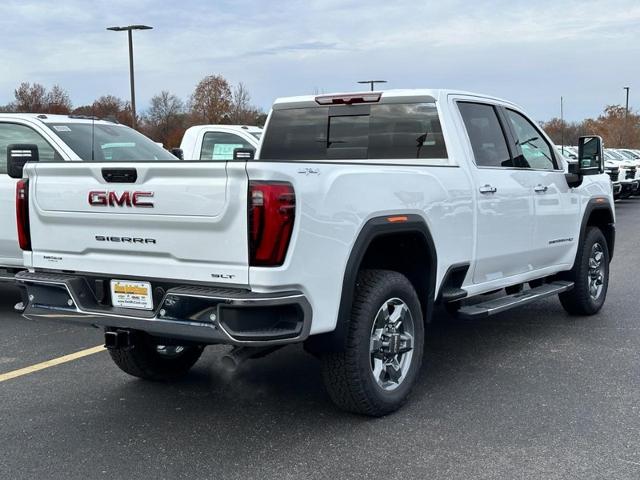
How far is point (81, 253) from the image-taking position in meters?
4.47

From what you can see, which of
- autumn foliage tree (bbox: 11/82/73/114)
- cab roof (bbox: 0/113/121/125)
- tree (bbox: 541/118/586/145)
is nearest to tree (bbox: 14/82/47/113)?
autumn foliage tree (bbox: 11/82/73/114)

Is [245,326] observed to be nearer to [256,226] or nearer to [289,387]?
[256,226]

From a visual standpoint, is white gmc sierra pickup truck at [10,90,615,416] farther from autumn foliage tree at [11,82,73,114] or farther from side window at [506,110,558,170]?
autumn foliage tree at [11,82,73,114]

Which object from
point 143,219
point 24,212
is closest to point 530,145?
point 143,219

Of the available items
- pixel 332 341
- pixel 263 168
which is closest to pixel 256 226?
pixel 263 168

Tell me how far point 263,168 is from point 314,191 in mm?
321

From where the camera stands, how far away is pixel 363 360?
4363mm

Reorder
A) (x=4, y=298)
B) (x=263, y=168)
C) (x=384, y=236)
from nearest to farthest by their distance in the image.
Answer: (x=263, y=168) < (x=384, y=236) < (x=4, y=298)

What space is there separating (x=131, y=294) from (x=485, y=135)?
3104 mm

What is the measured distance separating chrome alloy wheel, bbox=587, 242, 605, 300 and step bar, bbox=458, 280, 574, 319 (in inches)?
20.4

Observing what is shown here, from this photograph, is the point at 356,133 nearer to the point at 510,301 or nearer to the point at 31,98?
the point at 510,301

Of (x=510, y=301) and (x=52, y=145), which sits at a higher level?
(x=52, y=145)

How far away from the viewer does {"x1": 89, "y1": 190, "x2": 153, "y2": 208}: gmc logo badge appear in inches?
162

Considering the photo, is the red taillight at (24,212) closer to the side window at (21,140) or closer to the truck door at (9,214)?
the truck door at (9,214)
